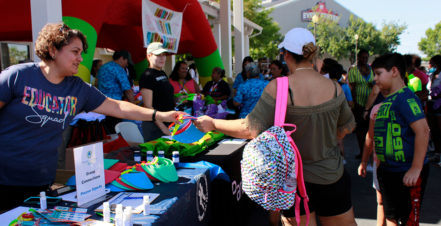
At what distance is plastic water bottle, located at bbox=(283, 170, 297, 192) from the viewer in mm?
1703

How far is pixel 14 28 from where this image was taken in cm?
547

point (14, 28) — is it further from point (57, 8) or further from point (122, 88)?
point (57, 8)

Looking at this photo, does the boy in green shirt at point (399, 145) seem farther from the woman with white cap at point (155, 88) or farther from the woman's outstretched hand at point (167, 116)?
the woman with white cap at point (155, 88)

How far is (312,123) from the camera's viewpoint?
5.86ft

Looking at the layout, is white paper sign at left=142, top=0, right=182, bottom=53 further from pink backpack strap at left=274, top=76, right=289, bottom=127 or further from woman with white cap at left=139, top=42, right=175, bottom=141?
pink backpack strap at left=274, top=76, right=289, bottom=127

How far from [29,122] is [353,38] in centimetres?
4649

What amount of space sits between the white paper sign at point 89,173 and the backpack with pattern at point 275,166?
77 centimetres

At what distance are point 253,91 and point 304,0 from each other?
4885 cm

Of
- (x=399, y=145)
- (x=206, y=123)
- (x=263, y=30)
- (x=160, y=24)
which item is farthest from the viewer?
(x=263, y=30)

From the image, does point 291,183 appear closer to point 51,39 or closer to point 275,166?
point 275,166

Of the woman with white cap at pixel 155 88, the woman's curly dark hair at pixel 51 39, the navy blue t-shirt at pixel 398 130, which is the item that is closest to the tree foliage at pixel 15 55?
the woman with white cap at pixel 155 88

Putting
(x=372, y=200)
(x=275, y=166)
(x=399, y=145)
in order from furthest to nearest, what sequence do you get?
1. (x=372, y=200)
2. (x=399, y=145)
3. (x=275, y=166)

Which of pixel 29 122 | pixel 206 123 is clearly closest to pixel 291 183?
pixel 206 123

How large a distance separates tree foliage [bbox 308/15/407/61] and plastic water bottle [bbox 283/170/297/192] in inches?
1756
